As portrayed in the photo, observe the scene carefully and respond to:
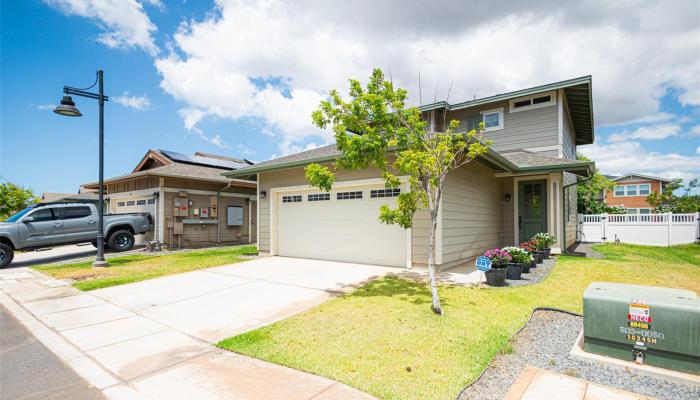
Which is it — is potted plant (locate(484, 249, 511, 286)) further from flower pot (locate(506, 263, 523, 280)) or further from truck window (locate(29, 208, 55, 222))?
truck window (locate(29, 208, 55, 222))

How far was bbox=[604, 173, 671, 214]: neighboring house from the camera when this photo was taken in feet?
102

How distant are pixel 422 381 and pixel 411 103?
4.58 metres

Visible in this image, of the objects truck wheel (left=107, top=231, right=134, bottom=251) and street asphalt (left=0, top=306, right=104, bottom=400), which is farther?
truck wheel (left=107, top=231, right=134, bottom=251)

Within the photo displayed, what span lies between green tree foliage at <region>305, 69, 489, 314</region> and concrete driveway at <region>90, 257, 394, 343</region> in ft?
7.14

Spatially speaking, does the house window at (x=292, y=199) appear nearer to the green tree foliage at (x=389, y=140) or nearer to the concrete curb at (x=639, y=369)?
the green tree foliage at (x=389, y=140)

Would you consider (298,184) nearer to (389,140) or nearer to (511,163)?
(389,140)

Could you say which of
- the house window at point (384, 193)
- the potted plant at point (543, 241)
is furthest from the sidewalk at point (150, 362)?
the potted plant at point (543, 241)

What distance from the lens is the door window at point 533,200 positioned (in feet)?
38.9

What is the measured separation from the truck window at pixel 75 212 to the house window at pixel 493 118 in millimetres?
16077

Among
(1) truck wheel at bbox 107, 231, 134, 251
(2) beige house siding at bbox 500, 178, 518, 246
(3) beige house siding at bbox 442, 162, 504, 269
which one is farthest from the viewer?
(1) truck wheel at bbox 107, 231, 134, 251

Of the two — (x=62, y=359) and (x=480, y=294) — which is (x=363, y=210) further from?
(x=62, y=359)

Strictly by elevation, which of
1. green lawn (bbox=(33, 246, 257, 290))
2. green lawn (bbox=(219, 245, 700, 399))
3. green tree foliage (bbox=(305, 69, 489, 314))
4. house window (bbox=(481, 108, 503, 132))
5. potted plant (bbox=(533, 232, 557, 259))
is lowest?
green lawn (bbox=(33, 246, 257, 290))

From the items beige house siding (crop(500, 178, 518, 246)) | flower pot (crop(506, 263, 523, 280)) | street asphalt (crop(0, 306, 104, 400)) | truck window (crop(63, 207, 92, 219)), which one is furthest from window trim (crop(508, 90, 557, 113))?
truck window (crop(63, 207, 92, 219))

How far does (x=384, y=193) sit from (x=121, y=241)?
1128 centimetres
